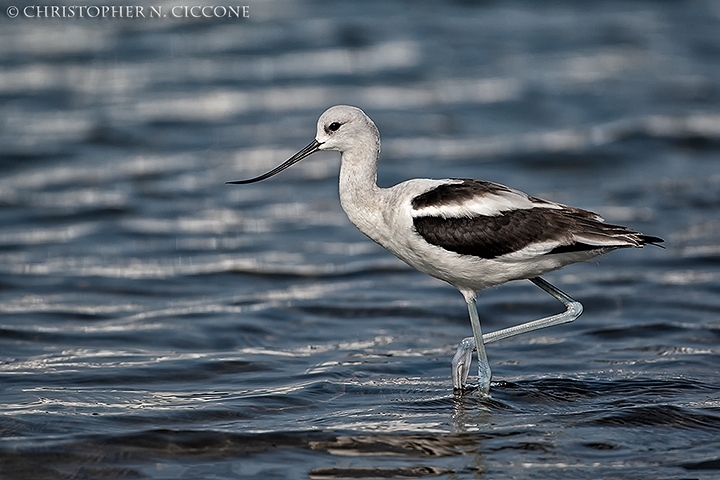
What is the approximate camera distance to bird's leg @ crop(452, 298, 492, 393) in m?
7.36

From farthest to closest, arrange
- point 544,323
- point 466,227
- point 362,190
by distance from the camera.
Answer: point 544,323 < point 362,190 < point 466,227

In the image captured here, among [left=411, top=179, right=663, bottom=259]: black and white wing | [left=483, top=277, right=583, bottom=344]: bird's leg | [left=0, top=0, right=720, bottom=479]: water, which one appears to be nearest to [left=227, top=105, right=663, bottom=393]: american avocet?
[left=411, top=179, right=663, bottom=259]: black and white wing

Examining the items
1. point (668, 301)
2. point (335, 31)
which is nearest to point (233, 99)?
point (335, 31)

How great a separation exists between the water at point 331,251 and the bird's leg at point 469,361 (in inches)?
7.3

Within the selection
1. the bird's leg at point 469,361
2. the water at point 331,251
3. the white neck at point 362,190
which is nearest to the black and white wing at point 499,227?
the white neck at point 362,190

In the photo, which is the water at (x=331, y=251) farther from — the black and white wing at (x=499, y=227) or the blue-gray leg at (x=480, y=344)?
the black and white wing at (x=499, y=227)

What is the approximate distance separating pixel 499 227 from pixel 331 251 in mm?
3937

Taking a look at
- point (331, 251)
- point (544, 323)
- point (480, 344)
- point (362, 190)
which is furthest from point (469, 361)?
point (331, 251)

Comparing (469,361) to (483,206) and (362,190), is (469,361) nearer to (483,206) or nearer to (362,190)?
(483,206)

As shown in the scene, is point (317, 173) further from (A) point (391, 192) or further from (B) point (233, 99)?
(A) point (391, 192)

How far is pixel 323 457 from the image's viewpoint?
21.1ft

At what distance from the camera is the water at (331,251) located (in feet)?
21.9

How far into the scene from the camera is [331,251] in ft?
35.8

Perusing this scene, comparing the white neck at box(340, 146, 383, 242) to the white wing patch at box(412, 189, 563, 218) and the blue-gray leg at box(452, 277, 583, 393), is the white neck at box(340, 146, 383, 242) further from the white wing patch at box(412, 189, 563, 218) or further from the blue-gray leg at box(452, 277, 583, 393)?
the blue-gray leg at box(452, 277, 583, 393)
